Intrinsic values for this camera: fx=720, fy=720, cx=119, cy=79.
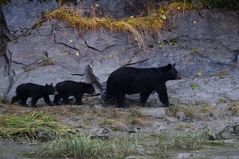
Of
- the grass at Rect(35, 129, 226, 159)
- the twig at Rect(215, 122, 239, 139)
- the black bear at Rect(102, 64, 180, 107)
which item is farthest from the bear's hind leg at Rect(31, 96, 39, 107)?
the twig at Rect(215, 122, 239, 139)

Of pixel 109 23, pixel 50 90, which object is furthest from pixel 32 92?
pixel 109 23

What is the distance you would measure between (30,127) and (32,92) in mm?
3176

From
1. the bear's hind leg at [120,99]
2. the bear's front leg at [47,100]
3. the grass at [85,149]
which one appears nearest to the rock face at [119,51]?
the bear's front leg at [47,100]

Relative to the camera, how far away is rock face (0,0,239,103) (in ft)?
55.0

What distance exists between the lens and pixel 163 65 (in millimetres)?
17391

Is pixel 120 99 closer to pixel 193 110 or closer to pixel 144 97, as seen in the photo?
pixel 144 97

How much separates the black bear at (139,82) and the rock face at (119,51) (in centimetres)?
47

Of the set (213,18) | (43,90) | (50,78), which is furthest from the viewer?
(213,18)

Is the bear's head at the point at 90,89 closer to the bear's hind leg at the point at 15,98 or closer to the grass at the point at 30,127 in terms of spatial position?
the bear's hind leg at the point at 15,98

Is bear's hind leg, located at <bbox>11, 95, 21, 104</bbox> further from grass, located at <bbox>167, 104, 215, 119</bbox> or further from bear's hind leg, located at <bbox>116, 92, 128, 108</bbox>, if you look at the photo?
grass, located at <bbox>167, 104, 215, 119</bbox>

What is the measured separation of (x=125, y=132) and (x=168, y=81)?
4.15 meters

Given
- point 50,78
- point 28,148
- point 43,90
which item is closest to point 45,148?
point 28,148

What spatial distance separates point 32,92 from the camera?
15.6 meters

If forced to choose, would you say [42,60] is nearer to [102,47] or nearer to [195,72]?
[102,47]
